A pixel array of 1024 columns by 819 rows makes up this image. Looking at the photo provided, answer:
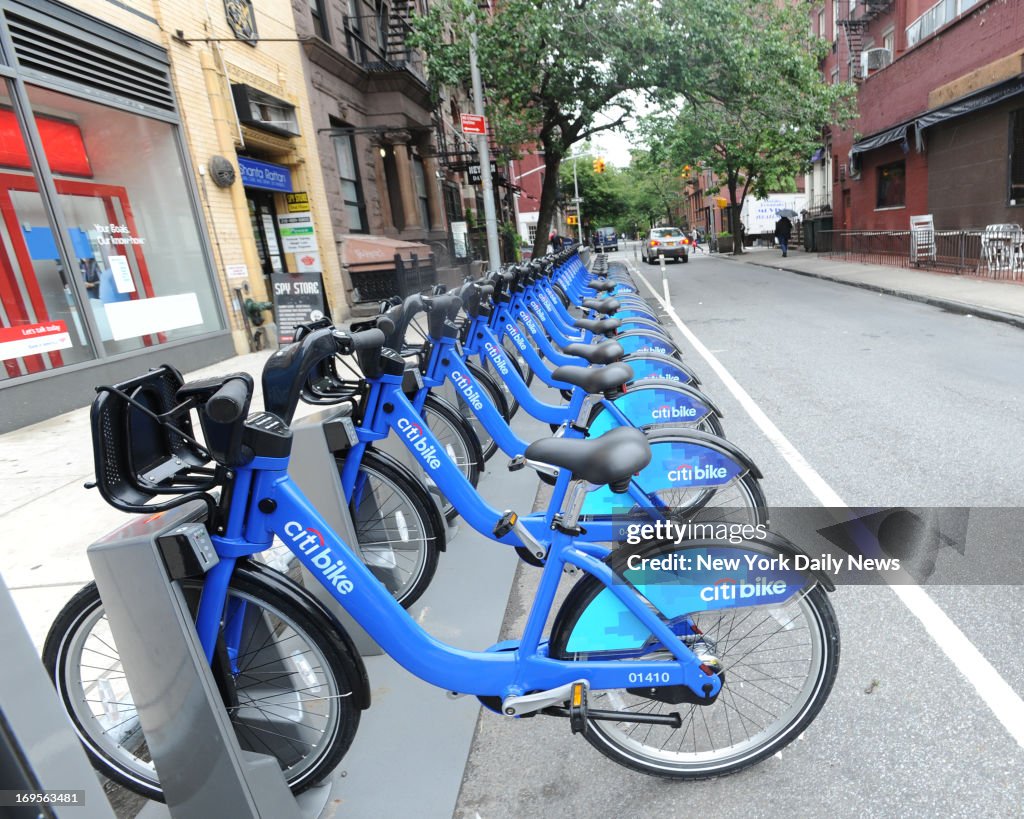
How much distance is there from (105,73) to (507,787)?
31.2 ft

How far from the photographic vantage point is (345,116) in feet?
51.5

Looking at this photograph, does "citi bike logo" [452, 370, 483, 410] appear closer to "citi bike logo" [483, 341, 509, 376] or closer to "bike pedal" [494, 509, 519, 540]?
"citi bike logo" [483, 341, 509, 376]

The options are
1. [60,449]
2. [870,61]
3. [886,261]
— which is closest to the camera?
[60,449]

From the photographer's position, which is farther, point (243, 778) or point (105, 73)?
point (105, 73)

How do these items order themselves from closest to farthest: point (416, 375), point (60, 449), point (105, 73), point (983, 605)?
point (983, 605) → point (416, 375) → point (60, 449) → point (105, 73)

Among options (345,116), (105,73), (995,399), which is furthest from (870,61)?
(105,73)

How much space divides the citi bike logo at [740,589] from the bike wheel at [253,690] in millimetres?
1124

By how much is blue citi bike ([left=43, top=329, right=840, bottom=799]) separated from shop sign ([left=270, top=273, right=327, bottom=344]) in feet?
25.8

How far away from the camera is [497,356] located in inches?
185

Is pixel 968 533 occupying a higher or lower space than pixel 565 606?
lower

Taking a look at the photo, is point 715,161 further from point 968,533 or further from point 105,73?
point 968,533

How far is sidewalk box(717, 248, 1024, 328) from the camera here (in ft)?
36.6

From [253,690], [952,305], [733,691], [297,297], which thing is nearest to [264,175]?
[297,297]

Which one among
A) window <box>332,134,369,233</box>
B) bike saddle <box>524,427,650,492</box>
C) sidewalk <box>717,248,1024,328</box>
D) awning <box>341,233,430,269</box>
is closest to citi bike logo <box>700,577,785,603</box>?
bike saddle <box>524,427,650,492</box>
